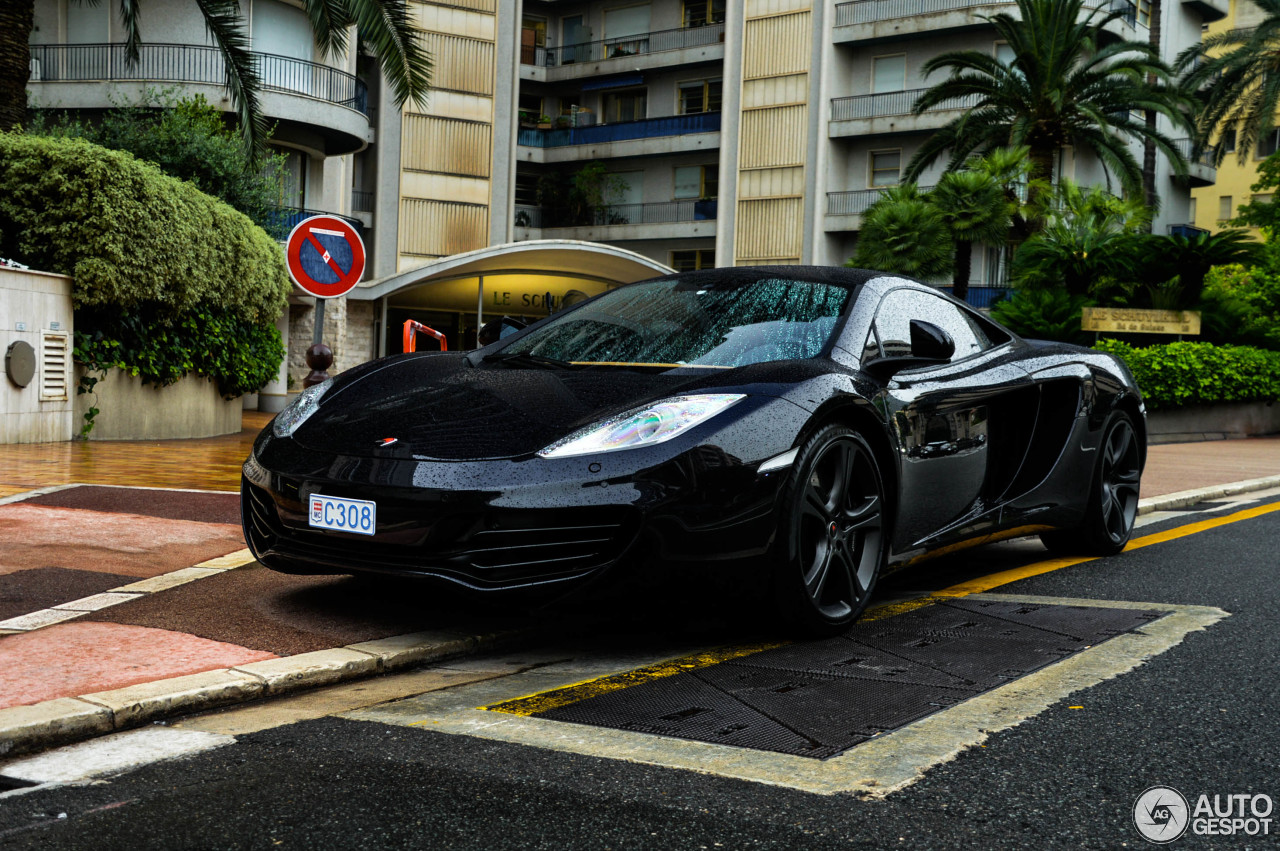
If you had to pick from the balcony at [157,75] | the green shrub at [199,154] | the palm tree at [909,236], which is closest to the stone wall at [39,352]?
the green shrub at [199,154]

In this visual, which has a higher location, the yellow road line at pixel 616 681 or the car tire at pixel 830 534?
the car tire at pixel 830 534

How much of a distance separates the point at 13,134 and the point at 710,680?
11.3 metres

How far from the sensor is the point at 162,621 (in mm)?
4414

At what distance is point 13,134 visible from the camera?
1248 centimetres

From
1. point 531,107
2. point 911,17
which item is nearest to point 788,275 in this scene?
point 911,17

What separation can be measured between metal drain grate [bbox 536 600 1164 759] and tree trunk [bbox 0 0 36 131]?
11.7m

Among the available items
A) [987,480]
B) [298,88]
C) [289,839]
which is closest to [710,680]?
[289,839]

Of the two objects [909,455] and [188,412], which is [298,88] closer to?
[188,412]

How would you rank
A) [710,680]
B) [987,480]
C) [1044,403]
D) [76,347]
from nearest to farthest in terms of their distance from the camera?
[710,680] → [987,480] → [1044,403] → [76,347]

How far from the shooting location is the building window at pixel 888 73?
139 feet

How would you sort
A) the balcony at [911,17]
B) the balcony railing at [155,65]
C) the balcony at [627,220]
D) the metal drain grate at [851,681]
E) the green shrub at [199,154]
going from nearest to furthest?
the metal drain grate at [851,681]
the green shrub at [199,154]
the balcony railing at [155,65]
the balcony at [911,17]
the balcony at [627,220]

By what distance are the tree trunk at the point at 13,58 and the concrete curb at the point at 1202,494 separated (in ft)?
37.2

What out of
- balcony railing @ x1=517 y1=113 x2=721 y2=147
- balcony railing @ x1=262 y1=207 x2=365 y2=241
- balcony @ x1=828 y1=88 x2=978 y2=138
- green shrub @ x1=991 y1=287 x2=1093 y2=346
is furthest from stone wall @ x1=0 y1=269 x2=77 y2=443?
balcony railing @ x1=517 y1=113 x2=721 y2=147

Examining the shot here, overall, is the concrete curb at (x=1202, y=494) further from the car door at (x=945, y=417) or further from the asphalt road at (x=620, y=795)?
the asphalt road at (x=620, y=795)
